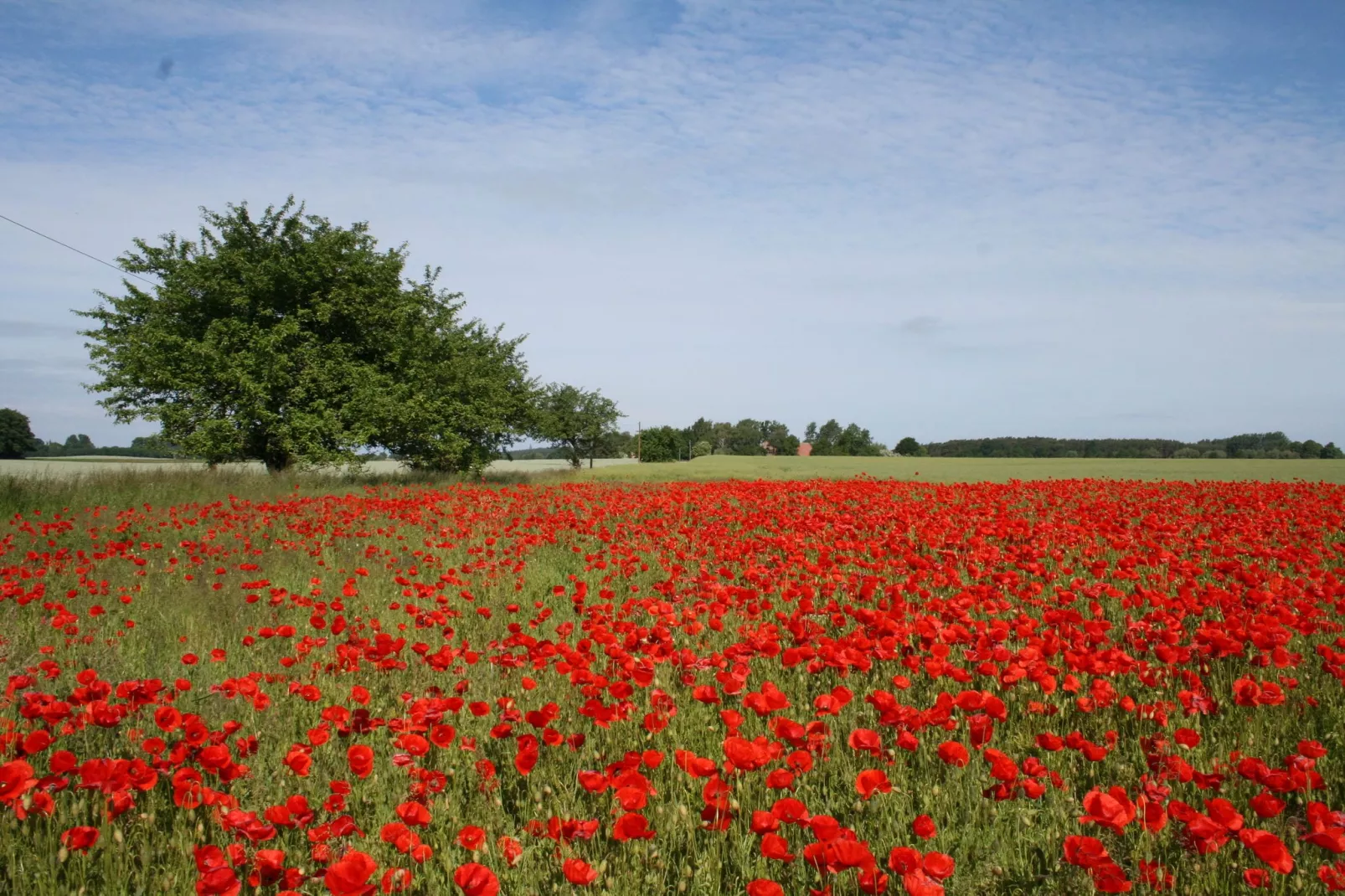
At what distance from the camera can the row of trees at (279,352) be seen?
73.0 feet

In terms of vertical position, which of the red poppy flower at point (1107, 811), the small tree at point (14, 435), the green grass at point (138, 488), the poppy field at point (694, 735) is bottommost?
the poppy field at point (694, 735)

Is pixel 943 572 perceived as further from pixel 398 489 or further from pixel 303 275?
pixel 303 275

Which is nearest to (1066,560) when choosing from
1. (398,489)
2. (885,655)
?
(885,655)

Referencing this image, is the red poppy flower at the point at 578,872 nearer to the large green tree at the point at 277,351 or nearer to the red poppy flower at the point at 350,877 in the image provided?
the red poppy flower at the point at 350,877

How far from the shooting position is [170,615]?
6.02 m

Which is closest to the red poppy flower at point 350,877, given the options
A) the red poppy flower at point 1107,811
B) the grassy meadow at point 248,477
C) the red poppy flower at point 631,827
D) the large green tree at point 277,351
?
the red poppy flower at point 631,827

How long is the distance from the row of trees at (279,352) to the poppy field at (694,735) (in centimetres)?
1654

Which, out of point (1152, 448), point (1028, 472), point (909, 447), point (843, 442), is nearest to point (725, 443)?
point (843, 442)

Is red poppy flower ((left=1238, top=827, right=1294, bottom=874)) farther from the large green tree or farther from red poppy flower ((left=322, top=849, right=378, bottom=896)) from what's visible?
the large green tree

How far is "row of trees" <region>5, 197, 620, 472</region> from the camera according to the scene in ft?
73.0

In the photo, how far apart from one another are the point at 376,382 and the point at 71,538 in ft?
49.4

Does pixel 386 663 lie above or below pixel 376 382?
below

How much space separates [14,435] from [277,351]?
94558 millimetres

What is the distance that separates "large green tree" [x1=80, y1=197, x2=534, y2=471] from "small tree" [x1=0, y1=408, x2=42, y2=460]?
85.4 m
